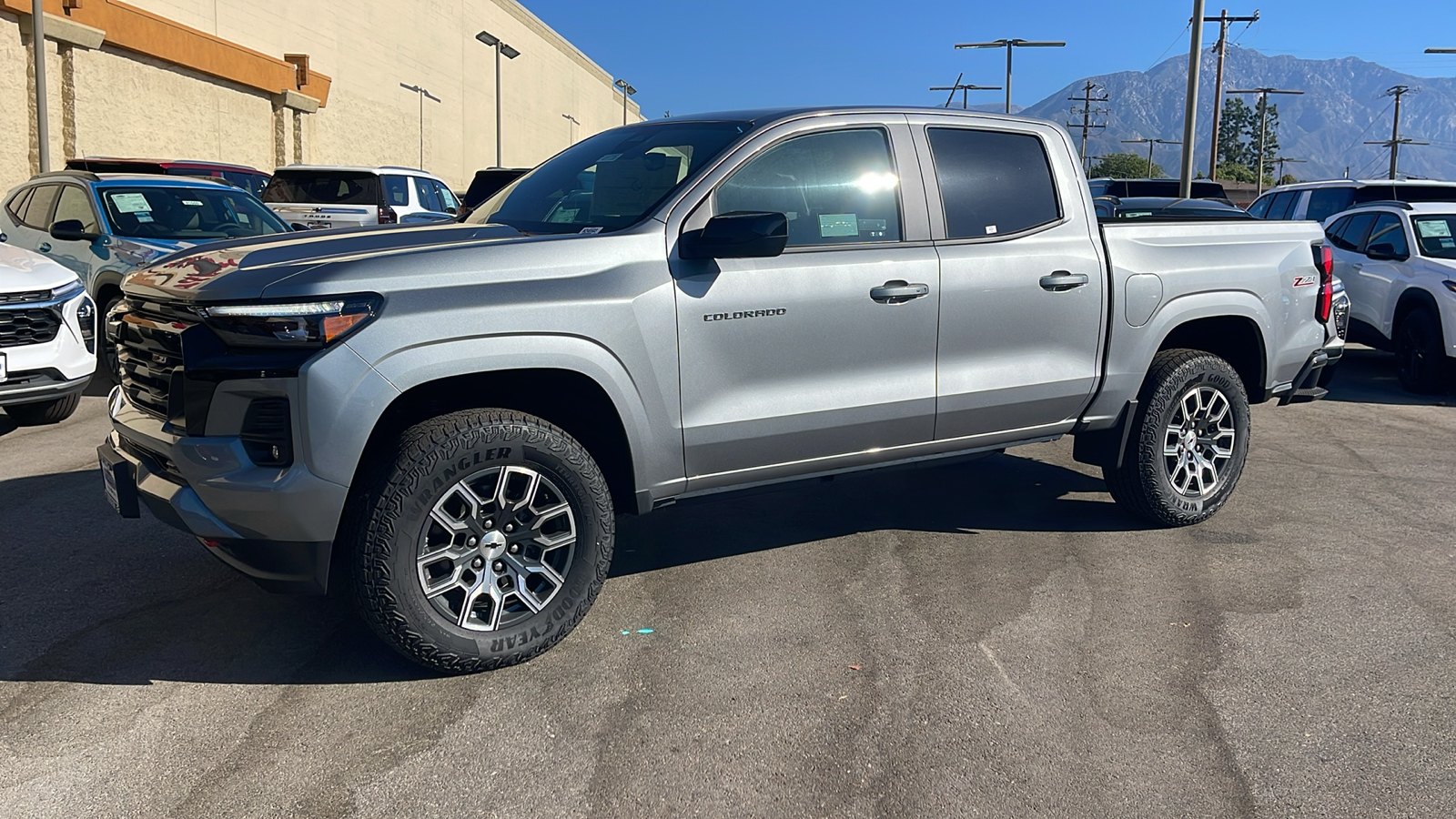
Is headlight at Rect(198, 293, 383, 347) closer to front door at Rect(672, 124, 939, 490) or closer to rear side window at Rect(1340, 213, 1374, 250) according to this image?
front door at Rect(672, 124, 939, 490)

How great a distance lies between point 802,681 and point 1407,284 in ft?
31.0

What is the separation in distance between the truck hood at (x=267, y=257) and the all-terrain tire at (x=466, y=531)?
639 mm

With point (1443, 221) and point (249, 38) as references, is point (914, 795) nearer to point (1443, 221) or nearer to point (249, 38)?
point (1443, 221)

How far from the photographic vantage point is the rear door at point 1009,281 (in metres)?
5.07

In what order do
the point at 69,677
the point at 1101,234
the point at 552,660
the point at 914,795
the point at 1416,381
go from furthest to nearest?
the point at 1416,381 → the point at 1101,234 → the point at 552,660 → the point at 69,677 → the point at 914,795

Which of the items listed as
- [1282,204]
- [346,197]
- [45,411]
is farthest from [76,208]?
[1282,204]

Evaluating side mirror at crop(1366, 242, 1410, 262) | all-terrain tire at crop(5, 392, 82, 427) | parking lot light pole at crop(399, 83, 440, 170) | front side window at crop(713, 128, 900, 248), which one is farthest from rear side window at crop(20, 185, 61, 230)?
parking lot light pole at crop(399, 83, 440, 170)

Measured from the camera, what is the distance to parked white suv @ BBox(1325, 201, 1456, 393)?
421 inches

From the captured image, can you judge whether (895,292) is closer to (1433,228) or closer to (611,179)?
(611,179)

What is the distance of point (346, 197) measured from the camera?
53.8 feet

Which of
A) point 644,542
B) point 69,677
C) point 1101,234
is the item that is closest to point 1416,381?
point 1101,234

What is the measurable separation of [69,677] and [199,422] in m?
1.02

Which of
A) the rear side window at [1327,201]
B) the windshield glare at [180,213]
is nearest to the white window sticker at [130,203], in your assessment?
the windshield glare at [180,213]

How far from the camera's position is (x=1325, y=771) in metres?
3.48
